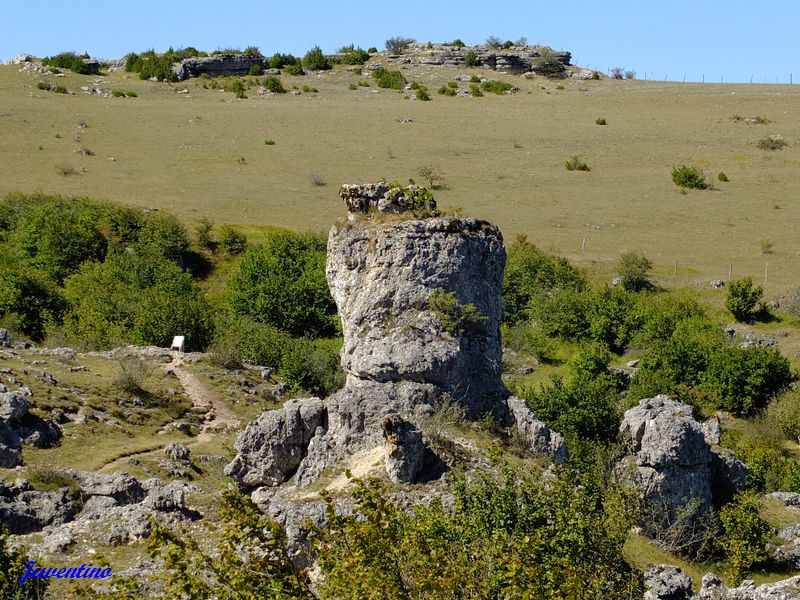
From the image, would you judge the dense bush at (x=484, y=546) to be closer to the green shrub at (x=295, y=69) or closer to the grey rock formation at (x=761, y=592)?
the grey rock formation at (x=761, y=592)

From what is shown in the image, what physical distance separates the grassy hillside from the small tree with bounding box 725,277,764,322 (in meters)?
2.72

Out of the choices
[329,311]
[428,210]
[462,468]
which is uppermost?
[428,210]

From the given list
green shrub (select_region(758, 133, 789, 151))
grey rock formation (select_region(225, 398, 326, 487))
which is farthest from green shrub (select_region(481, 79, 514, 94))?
grey rock formation (select_region(225, 398, 326, 487))

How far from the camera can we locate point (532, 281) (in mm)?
49281

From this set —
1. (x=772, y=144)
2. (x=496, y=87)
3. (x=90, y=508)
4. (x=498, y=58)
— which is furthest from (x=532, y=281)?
(x=498, y=58)

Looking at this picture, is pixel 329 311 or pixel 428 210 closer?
pixel 428 210

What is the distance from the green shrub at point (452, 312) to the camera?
21.9m

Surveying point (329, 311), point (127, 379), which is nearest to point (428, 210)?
point (127, 379)

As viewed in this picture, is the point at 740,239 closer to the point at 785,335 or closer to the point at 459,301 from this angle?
the point at 785,335

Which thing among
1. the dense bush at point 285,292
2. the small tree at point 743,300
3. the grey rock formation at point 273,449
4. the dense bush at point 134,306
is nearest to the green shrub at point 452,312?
the grey rock formation at point 273,449

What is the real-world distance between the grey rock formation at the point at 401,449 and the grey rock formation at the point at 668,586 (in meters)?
4.21

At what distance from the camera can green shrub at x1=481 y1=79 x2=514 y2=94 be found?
91.8m

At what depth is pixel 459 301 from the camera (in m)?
22.3

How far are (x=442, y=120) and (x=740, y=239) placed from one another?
Result: 29896 mm
